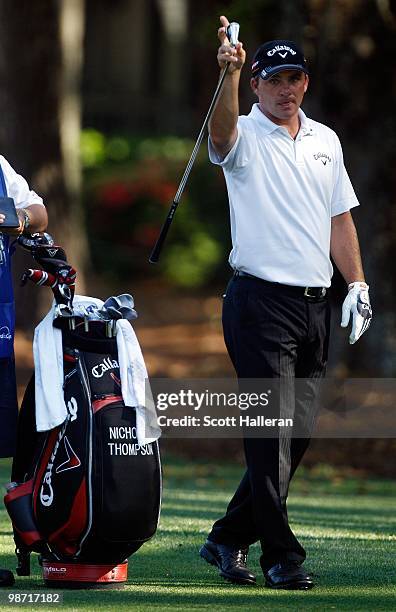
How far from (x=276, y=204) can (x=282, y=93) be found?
48 cm

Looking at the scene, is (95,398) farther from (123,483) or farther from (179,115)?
(179,115)

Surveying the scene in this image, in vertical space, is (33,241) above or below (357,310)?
above

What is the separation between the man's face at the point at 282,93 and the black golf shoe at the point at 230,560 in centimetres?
182

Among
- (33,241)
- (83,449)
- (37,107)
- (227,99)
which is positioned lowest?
(83,449)

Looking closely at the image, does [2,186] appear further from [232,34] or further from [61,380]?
[232,34]

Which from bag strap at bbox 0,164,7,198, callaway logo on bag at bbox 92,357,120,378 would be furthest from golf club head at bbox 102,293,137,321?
bag strap at bbox 0,164,7,198

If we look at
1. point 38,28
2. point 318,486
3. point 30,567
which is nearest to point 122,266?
point 38,28

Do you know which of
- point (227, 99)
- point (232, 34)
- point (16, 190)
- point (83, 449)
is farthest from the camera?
point (16, 190)

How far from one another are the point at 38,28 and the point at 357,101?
4637 millimetres

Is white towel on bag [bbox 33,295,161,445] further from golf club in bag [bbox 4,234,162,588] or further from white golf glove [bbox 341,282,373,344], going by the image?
white golf glove [bbox 341,282,373,344]

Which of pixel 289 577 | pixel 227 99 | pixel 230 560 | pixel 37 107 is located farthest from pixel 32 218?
pixel 37 107

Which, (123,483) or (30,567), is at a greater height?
(123,483)

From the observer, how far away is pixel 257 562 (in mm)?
6480

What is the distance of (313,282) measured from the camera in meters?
5.85
